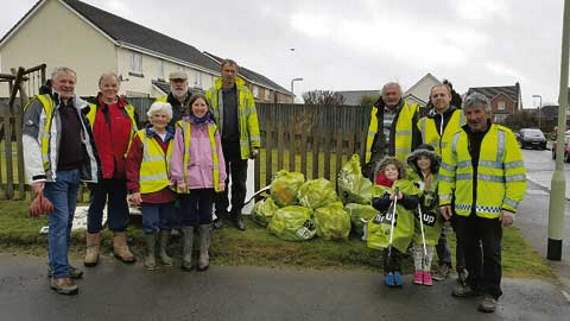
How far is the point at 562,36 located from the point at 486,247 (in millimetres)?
2914

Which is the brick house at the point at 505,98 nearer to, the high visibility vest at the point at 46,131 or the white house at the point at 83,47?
the white house at the point at 83,47

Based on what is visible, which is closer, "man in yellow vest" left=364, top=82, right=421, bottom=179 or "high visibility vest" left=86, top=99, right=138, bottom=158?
"high visibility vest" left=86, top=99, right=138, bottom=158

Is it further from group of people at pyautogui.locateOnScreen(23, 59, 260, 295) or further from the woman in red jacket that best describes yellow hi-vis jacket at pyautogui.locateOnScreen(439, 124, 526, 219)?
the woman in red jacket

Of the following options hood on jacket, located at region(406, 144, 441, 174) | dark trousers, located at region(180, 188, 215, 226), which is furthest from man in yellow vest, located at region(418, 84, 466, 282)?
dark trousers, located at region(180, 188, 215, 226)

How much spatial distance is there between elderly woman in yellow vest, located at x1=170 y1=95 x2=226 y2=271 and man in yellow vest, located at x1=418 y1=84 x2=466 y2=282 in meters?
2.15

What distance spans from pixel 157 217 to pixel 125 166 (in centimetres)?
61

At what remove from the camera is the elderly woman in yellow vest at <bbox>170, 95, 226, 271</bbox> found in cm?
457

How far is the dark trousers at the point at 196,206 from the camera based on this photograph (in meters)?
4.69

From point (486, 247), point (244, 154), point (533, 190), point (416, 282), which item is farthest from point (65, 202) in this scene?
point (533, 190)

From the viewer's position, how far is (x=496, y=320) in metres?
3.58

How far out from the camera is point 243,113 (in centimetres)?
525

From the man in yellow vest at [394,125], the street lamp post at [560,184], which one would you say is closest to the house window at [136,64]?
the man in yellow vest at [394,125]

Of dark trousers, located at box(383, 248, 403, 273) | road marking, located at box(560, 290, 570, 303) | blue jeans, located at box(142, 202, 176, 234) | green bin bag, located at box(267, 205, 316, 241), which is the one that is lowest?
road marking, located at box(560, 290, 570, 303)

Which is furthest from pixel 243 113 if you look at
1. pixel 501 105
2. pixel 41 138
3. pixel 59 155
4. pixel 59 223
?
pixel 501 105
